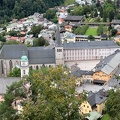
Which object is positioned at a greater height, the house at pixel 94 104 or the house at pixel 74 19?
the house at pixel 74 19

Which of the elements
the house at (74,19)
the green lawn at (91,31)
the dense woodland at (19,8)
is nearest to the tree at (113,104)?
the green lawn at (91,31)

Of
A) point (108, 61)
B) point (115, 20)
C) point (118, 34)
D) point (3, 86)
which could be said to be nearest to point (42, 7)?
point (115, 20)

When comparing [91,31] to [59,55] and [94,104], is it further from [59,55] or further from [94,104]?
[94,104]

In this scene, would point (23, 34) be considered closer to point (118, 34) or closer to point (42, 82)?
point (118, 34)

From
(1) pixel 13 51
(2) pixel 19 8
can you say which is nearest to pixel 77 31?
(1) pixel 13 51

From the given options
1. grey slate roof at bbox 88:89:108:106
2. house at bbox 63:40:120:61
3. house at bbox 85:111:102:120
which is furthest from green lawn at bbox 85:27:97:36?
house at bbox 85:111:102:120

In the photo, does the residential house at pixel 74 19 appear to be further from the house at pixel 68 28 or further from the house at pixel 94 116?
the house at pixel 94 116

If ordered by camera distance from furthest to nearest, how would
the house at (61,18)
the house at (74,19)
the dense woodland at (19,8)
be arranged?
the dense woodland at (19,8) → the house at (61,18) → the house at (74,19)
